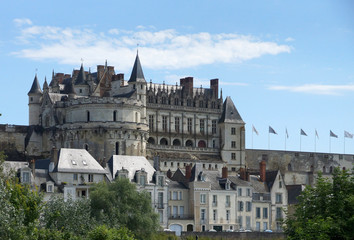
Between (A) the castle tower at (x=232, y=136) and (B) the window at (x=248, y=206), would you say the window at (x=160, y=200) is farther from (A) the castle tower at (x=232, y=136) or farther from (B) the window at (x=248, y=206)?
(A) the castle tower at (x=232, y=136)

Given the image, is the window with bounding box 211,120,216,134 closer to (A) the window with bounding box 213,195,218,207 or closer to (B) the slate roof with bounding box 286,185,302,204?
(B) the slate roof with bounding box 286,185,302,204

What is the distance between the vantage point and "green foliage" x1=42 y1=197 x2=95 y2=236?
57375 mm

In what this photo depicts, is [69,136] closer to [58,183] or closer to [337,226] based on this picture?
[58,183]

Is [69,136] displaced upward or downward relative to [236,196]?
upward

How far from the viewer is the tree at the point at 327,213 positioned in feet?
170

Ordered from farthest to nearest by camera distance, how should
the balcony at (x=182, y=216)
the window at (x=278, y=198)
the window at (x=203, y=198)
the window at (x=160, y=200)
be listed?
the window at (x=278, y=198) < the window at (x=203, y=198) < the balcony at (x=182, y=216) < the window at (x=160, y=200)

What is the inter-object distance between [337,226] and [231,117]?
67.6m

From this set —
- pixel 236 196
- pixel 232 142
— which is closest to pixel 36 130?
pixel 232 142

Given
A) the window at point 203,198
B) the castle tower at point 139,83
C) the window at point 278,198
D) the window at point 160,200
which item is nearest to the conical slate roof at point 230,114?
the castle tower at point 139,83

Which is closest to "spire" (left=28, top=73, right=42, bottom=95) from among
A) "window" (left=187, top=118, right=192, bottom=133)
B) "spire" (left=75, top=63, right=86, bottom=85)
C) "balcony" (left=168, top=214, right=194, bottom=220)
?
"spire" (left=75, top=63, right=86, bottom=85)

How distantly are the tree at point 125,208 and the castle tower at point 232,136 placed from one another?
4696 centimetres

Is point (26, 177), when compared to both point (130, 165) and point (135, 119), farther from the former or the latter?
point (135, 119)

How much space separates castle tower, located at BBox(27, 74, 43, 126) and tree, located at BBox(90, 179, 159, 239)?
4647 centimetres

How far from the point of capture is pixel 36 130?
113 meters
